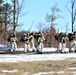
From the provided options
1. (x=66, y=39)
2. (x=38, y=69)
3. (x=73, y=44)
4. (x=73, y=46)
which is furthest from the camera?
(x=66, y=39)

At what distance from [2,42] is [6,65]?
36.4 metres

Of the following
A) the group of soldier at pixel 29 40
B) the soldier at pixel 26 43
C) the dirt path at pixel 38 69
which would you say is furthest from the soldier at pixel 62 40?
the dirt path at pixel 38 69

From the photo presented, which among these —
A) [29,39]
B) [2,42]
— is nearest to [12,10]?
[2,42]

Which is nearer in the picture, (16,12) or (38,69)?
(38,69)

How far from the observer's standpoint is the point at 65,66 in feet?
60.3

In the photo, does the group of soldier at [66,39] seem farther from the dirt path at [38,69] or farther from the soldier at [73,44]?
the dirt path at [38,69]

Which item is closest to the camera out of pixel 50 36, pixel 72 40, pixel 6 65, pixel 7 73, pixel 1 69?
pixel 7 73

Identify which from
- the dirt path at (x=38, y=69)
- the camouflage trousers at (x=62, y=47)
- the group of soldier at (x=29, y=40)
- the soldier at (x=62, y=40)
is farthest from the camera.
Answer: the soldier at (x=62, y=40)

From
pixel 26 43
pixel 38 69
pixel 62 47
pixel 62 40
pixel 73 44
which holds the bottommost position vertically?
pixel 38 69

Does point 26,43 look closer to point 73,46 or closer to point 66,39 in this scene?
Result: point 66,39

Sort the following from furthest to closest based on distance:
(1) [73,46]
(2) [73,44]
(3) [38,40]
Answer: (1) [73,46]
(2) [73,44]
(3) [38,40]

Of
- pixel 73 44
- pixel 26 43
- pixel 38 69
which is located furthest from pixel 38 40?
pixel 38 69

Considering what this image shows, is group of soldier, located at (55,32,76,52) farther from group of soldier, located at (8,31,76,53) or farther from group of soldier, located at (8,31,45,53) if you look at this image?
group of soldier, located at (8,31,45,53)

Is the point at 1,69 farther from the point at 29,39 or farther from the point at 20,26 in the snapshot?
the point at 20,26
